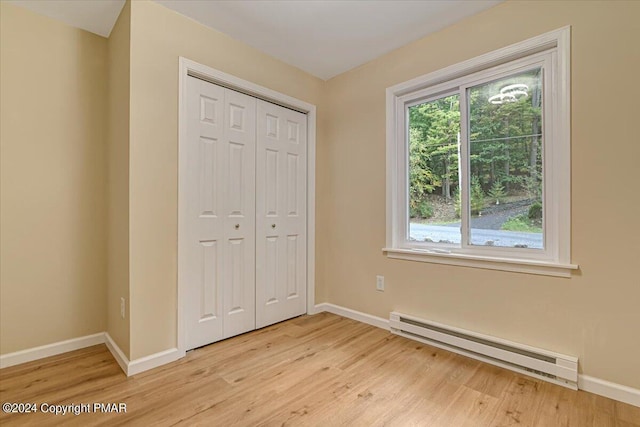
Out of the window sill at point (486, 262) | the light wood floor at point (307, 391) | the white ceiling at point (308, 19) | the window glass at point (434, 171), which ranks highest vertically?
the white ceiling at point (308, 19)

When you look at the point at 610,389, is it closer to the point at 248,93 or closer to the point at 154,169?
the point at 154,169

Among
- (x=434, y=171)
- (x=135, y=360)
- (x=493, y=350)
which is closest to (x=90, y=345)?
(x=135, y=360)

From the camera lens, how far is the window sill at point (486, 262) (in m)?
1.87

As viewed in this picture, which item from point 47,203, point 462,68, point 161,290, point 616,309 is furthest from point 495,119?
point 47,203

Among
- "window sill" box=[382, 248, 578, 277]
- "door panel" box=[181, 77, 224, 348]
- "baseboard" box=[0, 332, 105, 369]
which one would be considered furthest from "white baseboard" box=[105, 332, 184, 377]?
"window sill" box=[382, 248, 578, 277]

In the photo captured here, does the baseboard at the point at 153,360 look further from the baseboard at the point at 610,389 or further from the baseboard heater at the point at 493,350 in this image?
the baseboard at the point at 610,389

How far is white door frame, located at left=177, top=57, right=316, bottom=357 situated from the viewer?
7.14 ft

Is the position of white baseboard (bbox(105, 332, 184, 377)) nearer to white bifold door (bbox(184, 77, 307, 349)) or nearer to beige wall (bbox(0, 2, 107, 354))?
white bifold door (bbox(184, 77, 307, 349))

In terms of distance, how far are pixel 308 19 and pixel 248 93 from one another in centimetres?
76

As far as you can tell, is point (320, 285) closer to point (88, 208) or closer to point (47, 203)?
point (88, 208)

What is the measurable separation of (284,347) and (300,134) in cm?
195

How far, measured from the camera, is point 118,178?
2.20 metres

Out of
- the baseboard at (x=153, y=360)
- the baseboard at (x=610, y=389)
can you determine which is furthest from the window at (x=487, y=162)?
the baseboard at (x=153, y=360)

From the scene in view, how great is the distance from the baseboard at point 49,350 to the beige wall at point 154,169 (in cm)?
73
